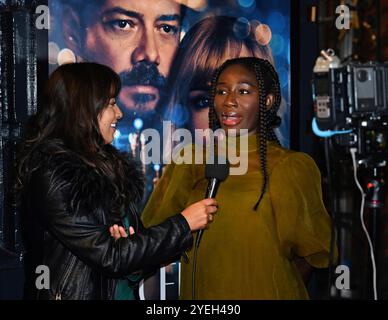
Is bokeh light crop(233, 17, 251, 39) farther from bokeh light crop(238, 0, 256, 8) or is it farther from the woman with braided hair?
the woman with braided hair

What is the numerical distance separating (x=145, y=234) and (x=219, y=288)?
20.5 inches

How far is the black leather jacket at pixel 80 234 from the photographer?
1838 millimetres

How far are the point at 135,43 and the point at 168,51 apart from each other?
16 centimetres

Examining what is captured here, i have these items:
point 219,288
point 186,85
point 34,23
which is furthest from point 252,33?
point 219,288

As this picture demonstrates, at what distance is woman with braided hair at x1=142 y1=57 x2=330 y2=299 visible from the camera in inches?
89.7

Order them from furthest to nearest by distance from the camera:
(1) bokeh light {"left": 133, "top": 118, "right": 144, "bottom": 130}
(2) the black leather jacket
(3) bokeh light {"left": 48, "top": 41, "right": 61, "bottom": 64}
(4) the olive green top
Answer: (1) bokeh light {"left": 133, "top": 118, "right": 144, "bottom": 130}
(3) bokeh light {"left": 48, "top": 41, "right": 61, "bottom": 64}
(4) the olive green top
(2) the black leather jacket

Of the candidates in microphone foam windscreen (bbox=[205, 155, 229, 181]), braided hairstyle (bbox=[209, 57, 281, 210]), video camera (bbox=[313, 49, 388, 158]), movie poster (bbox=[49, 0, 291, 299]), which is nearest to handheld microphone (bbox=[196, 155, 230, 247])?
microphone foam windscreen (bbox=[205, 155, 229, 181])

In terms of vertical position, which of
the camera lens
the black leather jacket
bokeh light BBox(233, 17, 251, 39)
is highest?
bokeh light BBox(233, 17, 251, 39)

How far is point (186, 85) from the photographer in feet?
9.47

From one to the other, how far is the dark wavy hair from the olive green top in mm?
486

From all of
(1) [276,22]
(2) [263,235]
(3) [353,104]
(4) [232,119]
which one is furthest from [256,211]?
(1) [276,22]

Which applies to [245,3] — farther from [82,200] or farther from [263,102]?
[82,200]

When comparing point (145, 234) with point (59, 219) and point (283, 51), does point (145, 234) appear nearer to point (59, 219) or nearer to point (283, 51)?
point (59, 219)

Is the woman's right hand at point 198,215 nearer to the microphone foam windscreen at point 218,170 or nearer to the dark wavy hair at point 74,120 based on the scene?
the microphone foam windscreen at point 218,170
